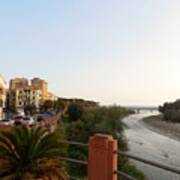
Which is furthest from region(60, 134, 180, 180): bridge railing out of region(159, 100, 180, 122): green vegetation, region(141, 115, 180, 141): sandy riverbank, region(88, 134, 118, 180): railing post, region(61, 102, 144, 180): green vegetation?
region(159, 100, 180, 122): green vegetation

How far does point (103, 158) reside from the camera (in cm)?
601

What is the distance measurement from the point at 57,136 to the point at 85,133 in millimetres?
A: 31779

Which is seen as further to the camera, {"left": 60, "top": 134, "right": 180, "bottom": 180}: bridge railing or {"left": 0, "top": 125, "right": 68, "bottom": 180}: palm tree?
{"left": 0, "top": 125, "right": 68, "bottom": 180}: palm tree

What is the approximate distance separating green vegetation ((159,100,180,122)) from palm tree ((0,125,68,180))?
119m

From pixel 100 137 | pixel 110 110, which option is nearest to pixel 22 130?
pixel 100 137

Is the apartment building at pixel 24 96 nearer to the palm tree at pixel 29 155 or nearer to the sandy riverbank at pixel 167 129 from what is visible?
the sandy riverbank at pixel 167 129

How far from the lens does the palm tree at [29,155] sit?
727 cm

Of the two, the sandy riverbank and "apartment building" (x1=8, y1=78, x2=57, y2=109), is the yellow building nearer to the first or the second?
"apartment building" (x1=8, y1=78, x2=57, y2=109)

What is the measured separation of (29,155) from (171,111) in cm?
13466

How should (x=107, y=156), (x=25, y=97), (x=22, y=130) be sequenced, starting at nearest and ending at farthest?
(x=107, y=156), (x=22, y=130), (x=25, y=97)

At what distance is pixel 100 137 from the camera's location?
20.1 ft

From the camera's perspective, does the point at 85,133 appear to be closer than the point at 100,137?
No

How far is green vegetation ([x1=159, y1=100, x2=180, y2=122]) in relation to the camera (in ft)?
421

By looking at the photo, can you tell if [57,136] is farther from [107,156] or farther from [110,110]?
[110,110]
